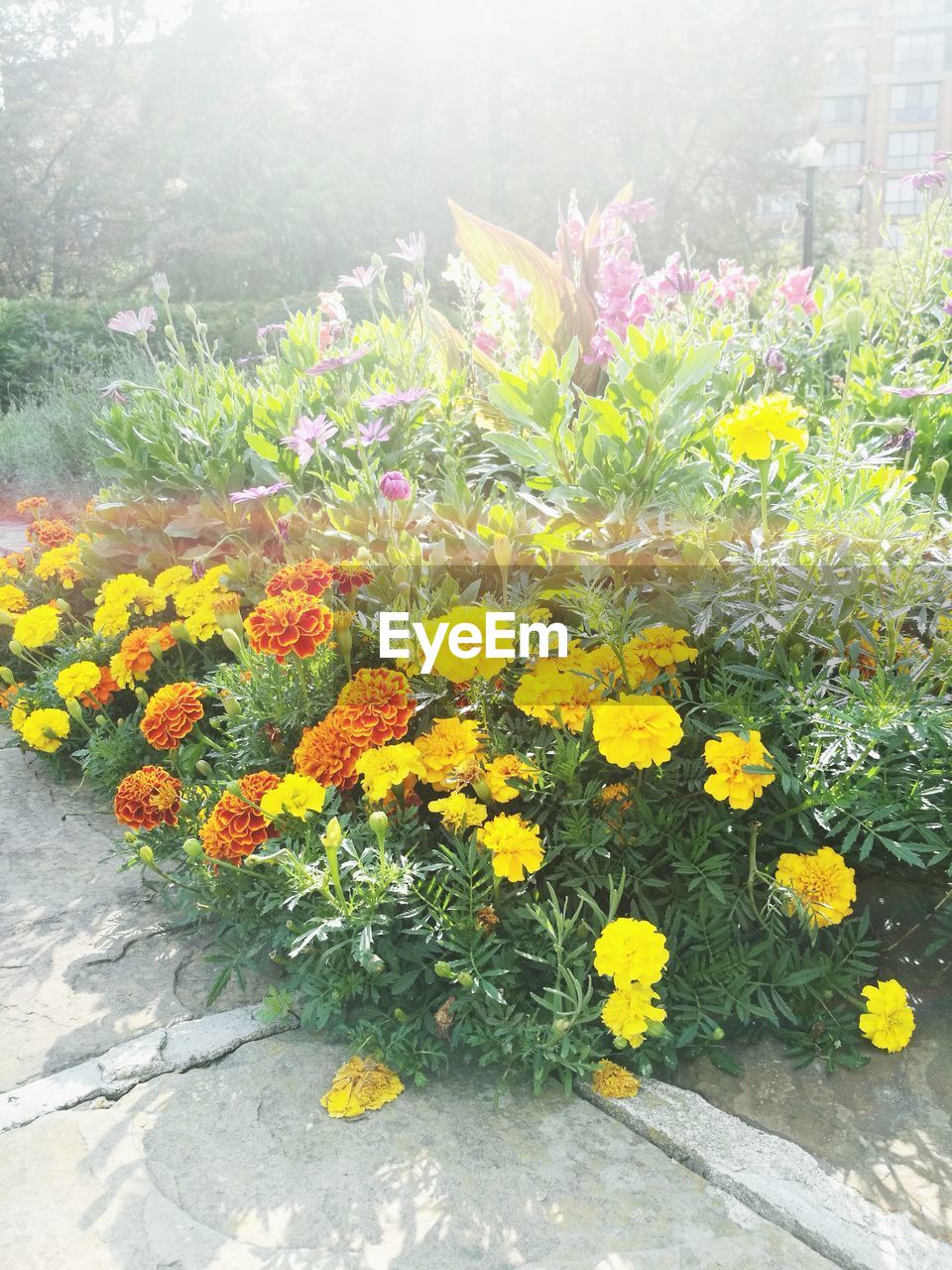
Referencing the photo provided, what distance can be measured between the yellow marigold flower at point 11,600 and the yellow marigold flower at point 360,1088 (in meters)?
2.23

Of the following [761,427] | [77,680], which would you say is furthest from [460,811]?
[77,680]

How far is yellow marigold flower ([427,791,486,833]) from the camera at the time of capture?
1718 millimetres

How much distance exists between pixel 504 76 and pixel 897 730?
74.4 feet

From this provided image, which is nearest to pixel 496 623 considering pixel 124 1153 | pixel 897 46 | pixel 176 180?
pixel 124 1153

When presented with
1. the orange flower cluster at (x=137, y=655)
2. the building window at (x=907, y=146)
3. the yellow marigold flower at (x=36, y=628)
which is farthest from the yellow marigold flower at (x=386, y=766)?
the building window at (x=907, y=146)

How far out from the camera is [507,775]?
69.9 inches

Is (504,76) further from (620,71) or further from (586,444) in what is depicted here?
(586,444)

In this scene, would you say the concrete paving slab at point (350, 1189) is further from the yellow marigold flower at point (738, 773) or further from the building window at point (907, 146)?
the building window at point (907, 146)

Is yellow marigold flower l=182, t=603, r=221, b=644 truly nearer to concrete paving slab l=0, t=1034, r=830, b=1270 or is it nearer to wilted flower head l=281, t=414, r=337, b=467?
wilted flower head l=281, t=414, r=337, b=467

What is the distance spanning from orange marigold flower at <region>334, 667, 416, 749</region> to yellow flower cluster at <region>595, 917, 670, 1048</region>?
558mm

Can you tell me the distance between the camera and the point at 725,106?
2116cm

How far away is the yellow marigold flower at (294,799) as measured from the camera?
5.60 feet

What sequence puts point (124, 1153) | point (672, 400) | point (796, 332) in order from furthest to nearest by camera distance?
point (796, 332) → point (672, 400) → point (124, 1153)

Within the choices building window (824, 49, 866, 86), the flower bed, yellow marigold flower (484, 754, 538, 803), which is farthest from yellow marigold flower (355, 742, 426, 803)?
building window (824, 49, 866, 86)
